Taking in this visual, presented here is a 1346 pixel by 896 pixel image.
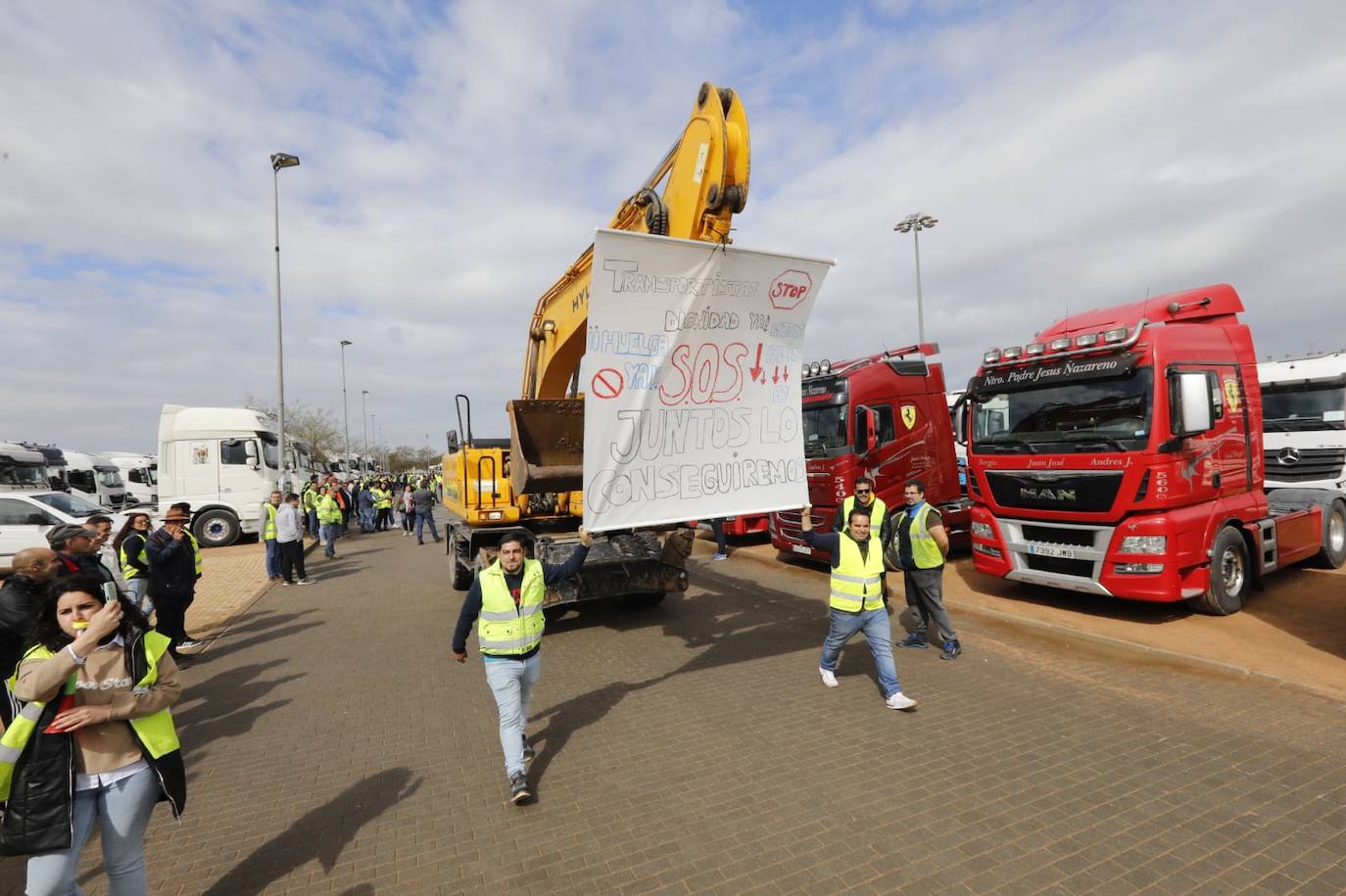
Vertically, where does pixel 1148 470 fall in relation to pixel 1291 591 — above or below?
above

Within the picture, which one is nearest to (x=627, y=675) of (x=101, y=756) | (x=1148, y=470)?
(x=101, y=756)

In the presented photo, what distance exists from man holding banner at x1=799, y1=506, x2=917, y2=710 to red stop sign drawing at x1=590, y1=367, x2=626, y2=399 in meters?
1.77

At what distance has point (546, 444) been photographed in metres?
6.75

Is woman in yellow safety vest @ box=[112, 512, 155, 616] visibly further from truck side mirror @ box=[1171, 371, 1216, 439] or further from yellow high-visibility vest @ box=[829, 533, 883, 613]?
truck side mirror @ box=[1171, 371, 1216, 439]

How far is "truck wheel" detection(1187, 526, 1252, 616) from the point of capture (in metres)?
7.02

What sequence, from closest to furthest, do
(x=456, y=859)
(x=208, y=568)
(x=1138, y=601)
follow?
1. (x=456, y=859)
2. (x=1138, y=601)
3. (x=208, y=568)

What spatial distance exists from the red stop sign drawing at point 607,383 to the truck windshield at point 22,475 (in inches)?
944

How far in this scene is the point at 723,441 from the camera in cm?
494

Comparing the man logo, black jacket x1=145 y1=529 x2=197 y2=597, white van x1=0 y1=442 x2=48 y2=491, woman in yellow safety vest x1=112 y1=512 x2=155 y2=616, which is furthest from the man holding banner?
white van x1=0 y1=442 x2=48 y2=491

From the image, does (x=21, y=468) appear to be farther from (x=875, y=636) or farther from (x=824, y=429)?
(x=875, y=636)

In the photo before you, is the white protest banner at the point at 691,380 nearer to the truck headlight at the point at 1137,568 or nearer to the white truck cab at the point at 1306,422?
the truck headlight at the point at 1137,568

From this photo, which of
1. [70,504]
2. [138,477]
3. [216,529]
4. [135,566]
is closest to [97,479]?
[138,477]

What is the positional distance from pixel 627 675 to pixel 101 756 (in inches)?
163

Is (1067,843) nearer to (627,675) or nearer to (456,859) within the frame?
(456,859)
